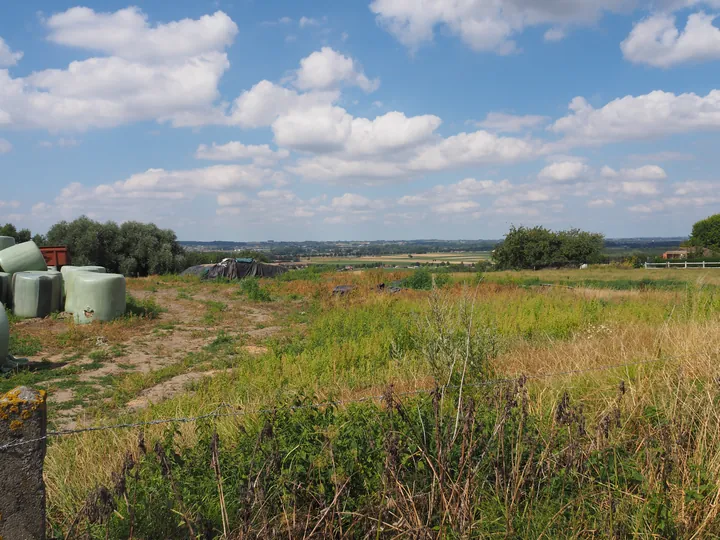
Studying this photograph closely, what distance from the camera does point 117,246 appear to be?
39438 millimetres

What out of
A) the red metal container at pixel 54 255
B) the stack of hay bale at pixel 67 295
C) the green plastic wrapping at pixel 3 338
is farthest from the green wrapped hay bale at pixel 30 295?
the red metal container at pixel 54 255

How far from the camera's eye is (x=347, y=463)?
9.78 ft

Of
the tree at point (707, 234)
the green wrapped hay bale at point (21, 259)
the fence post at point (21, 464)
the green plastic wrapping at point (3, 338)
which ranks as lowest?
the green plastic wrapping at point (3, 338)

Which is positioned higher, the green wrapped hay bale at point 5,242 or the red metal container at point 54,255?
the green wrapped hay bale at point 5,242

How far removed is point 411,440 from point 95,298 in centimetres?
1165

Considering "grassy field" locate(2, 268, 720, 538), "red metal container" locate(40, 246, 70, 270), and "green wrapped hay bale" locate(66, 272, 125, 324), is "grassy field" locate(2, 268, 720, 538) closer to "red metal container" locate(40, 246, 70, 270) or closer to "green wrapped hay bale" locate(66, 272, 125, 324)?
"green wrapped hay bale" locate(66, 272, 125, 324)

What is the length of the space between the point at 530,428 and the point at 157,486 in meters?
2.32

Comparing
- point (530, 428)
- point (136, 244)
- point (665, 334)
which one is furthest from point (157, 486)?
point (136, 244)

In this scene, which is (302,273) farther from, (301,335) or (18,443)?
(18,443)

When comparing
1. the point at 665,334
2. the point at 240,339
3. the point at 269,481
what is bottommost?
the point at 240,339

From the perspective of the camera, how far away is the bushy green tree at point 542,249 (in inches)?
2148

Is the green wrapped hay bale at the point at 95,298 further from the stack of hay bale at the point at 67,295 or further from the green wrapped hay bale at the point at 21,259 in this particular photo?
the green wrapped hay bale at the point at 21,259

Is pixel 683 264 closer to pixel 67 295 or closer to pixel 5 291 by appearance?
pixel 67 295

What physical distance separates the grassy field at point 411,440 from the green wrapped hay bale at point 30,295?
3.76m
